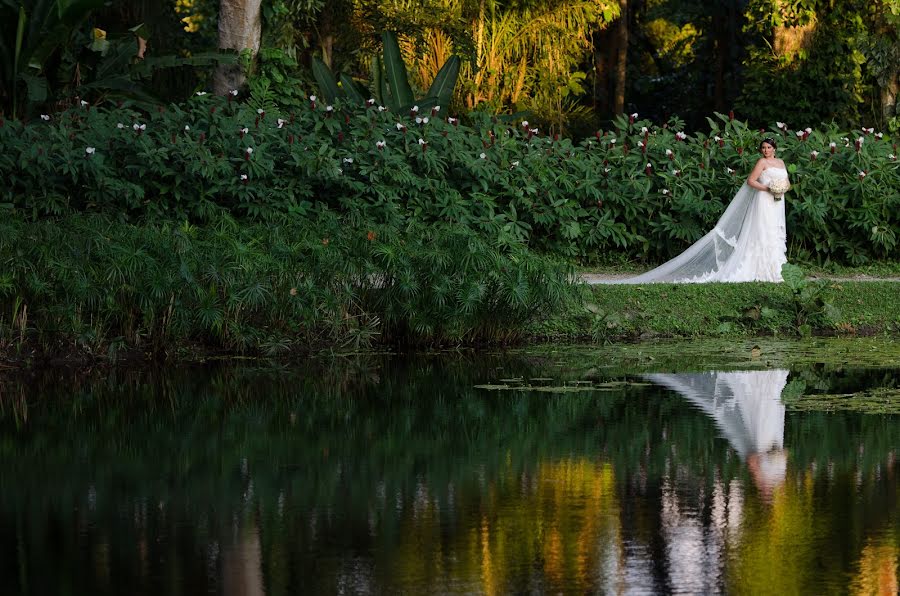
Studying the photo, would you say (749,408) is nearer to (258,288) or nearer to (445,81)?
Result: (258,288)

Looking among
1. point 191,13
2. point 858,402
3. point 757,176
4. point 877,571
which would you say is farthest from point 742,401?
point 191,13

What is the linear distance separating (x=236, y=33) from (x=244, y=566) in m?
15.2

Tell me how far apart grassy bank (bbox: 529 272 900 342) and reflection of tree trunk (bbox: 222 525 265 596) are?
26.9 ft

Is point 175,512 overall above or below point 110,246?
below

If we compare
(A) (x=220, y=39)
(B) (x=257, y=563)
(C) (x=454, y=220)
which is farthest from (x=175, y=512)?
(A) (x=220, y=39)

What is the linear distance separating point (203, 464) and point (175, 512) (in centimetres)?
132

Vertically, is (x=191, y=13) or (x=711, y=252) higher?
(x=191, y=13)

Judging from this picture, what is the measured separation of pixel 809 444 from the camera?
9.66 m

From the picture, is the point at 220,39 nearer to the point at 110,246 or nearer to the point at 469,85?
the point at 469,85

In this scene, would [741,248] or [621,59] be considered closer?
[741,248]

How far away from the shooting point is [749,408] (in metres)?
11.1

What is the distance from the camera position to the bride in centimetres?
1797

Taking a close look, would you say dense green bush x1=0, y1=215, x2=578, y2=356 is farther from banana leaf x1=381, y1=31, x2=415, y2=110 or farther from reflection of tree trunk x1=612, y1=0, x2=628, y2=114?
reflection of tree trunk x1=612, y1=0, x2=628, y2=114

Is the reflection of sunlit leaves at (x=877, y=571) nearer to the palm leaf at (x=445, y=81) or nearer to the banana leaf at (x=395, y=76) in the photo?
the banana leaf at (x=395, y=76)
